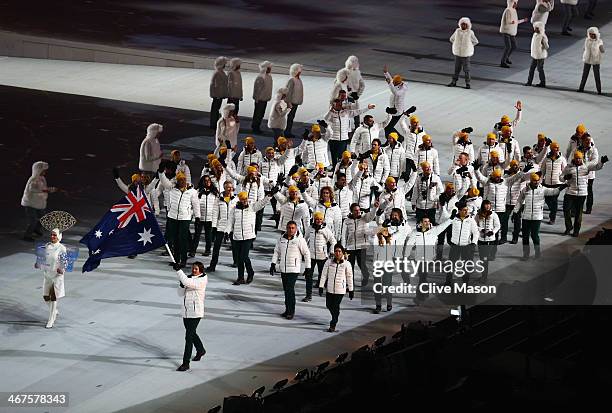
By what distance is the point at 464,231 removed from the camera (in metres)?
22.5

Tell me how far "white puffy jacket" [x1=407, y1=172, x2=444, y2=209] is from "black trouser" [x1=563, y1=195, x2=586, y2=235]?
2599 millimetres

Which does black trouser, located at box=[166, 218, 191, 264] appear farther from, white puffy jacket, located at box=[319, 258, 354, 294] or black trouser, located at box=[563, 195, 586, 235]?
black trouser, located at box=[563, 195, 586, 235]

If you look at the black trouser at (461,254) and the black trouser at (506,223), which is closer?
the black trouser at (461,254)

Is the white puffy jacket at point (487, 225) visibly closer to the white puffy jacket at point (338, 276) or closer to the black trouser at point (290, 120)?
the white puffy jacket at point (338, 276)

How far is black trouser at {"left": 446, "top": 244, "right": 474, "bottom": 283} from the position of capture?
22.7 m

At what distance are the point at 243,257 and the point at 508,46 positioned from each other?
56.3 feet

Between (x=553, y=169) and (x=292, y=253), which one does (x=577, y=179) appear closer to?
(x=553, y=169)

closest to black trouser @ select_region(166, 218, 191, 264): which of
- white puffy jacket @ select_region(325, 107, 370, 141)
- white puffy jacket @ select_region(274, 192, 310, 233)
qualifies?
white puffy jacket @ select_region(274, 192, 310, 233)

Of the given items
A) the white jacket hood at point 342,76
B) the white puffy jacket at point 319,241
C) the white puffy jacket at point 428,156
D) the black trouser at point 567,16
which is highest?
the black trouser at point 567,16

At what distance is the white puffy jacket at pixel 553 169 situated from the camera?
84.1ft

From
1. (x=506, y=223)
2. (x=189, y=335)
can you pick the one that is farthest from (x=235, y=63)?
(x=189, y=335)

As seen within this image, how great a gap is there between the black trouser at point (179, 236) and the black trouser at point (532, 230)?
5.88 metres

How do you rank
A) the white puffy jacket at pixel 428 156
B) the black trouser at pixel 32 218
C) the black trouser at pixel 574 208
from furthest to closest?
the white puffy jacket at pixel 428 156 → the black trouser at pixel 574 208 → the black trouser at pixel 32 218

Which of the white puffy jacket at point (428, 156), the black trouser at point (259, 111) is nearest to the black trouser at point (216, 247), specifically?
the white puffy jacket at point (428, 156)
